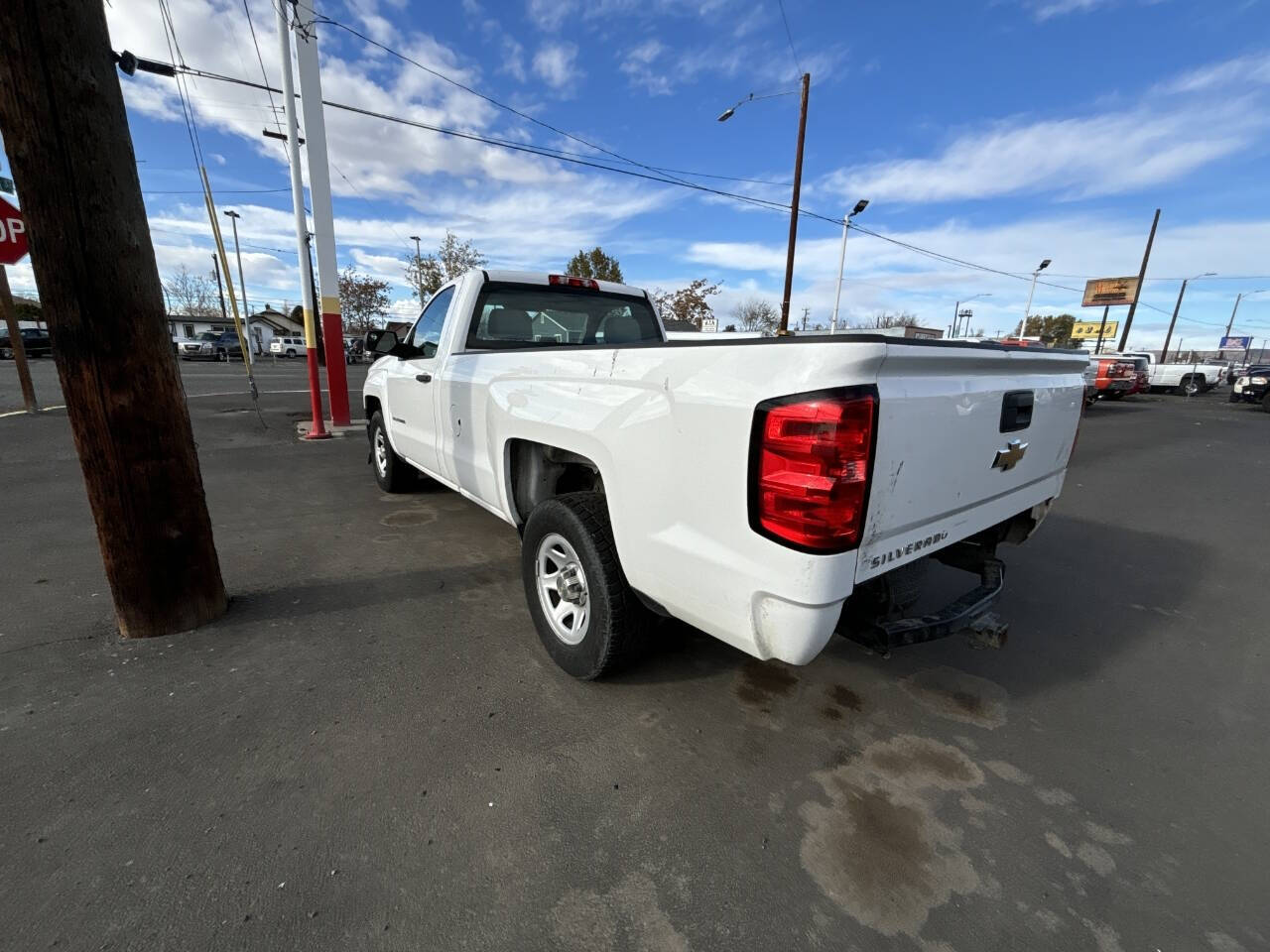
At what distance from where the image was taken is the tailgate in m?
1.68

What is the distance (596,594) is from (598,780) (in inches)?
27.5

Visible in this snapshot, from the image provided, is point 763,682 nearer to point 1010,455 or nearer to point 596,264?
point 1010,455

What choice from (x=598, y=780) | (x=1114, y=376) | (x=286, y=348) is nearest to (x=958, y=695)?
(x=598, y=780)

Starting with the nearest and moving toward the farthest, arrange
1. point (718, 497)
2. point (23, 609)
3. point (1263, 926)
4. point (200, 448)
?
point (1263, 926) < point (718, 497) < point (23, 609) < point (200, 448)

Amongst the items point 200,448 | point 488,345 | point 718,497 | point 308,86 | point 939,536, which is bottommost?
point 200,448

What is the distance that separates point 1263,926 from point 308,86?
37.8 ft

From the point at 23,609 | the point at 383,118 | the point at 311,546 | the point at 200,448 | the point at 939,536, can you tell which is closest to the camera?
the point at 939,536

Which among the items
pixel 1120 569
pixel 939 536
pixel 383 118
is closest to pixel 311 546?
pixel 939 536

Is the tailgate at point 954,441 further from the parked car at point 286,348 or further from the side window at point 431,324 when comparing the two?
the parked car at point 286,348

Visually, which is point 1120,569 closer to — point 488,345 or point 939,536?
point 939,536

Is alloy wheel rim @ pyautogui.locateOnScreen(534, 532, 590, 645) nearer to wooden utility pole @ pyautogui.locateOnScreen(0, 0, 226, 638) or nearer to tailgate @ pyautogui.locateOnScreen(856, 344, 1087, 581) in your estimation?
tailgate @ pyautogui.locateOnScreen(856, 344, 1087, 581)

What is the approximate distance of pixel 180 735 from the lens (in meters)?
2.18

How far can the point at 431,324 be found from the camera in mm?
4422

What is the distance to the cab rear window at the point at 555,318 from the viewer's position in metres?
3.87
